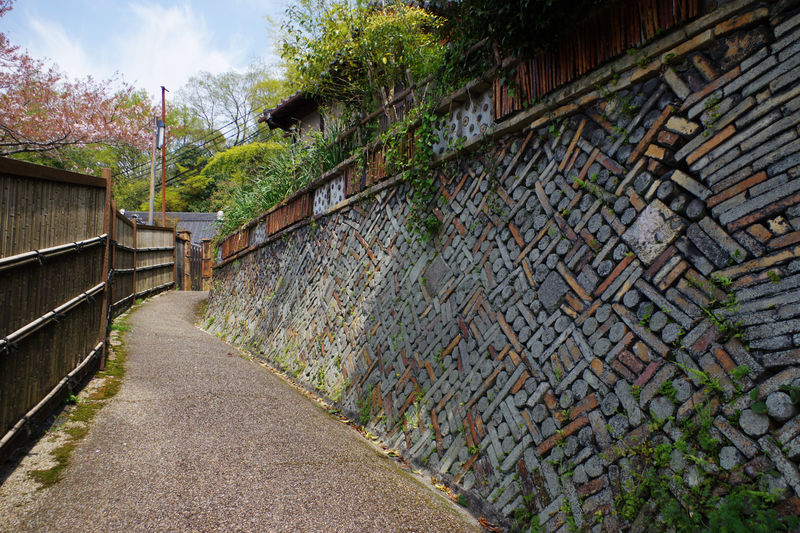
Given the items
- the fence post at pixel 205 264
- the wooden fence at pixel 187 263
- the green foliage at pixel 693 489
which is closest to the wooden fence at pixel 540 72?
the green foliage at pixel 693 489

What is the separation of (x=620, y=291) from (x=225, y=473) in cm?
294

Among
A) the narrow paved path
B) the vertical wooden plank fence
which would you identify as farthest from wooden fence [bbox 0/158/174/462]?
the narrow paved path

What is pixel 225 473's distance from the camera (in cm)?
362

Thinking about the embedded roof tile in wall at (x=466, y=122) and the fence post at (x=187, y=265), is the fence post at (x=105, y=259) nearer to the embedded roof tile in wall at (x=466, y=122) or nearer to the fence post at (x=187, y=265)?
the embedded roof tile in wall at (x=466, y=122)

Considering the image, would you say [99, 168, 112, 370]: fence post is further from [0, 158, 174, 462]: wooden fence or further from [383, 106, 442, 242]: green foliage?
[383, 106, 442, 242]: green foliage

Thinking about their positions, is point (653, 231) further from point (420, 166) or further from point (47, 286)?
point (47, 286)

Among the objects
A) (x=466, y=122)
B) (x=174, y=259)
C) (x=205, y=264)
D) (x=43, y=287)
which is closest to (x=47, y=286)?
(x=43, y=287)

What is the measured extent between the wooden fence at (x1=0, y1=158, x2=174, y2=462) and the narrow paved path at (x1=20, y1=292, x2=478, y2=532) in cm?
50

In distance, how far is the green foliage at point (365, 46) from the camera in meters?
6.07

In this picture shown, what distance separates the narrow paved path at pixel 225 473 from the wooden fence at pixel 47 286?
0.50m

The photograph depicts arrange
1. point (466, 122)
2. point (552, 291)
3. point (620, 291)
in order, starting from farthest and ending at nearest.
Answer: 1. point (466, 122)
2. point (552, 291)
3. point (620, 291)

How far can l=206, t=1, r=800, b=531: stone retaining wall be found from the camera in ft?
7.10

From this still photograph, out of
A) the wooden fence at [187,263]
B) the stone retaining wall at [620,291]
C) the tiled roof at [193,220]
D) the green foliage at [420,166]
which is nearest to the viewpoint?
the stone retaining wall at [620,291]

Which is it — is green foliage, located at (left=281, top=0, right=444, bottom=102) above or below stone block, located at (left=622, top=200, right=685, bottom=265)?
above
